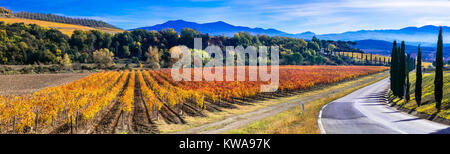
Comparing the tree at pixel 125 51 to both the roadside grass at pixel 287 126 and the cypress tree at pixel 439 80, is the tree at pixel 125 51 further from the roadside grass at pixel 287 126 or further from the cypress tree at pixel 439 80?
the cypress tree at pixel 439 80

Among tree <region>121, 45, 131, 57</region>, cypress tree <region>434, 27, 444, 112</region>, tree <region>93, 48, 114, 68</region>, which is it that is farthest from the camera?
tree <region>121, 45, 131, 57</region>

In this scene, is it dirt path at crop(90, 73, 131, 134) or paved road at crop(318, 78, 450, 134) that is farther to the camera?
dirt path at crop(90, 73, 131, 134)

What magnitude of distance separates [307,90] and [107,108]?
1654 inches

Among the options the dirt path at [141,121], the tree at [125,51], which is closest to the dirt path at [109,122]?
the dirt path at [141,121]

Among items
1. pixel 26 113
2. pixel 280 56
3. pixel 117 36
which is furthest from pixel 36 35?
pixel 26 113

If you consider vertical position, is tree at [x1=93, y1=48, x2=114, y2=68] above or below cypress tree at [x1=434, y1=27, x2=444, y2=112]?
above

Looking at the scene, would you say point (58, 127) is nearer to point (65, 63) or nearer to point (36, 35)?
point (65, 63)

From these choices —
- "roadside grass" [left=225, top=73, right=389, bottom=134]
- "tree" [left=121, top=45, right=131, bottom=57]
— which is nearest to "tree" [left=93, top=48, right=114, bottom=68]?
"tree" [left=121, top=45, right=131, bottom=57]

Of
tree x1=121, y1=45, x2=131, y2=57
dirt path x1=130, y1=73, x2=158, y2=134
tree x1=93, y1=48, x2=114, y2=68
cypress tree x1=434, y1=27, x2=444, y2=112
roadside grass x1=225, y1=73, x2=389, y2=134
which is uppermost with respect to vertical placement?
tree x1=121, y1=45, x2=131, y2=57

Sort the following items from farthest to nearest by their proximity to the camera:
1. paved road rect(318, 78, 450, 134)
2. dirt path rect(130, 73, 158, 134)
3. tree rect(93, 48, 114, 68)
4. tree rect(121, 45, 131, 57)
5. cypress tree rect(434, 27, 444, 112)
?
tree rect(121, 45, 131, 57) → tree rect(93, 48, 114, 68) → cypress tree rect(434, 27, 444, 112) → dirt path rect(130, 73, 158, 134) → paved road rect(318, 78, 450, 134)

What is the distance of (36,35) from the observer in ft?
463

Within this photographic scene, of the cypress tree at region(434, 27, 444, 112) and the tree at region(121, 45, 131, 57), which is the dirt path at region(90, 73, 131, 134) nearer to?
the cypress tree at region(434, 27, 444, 112)

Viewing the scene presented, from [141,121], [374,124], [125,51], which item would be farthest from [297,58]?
[374,124]

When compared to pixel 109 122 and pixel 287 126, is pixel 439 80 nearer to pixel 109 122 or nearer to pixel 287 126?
pixel 287 126
